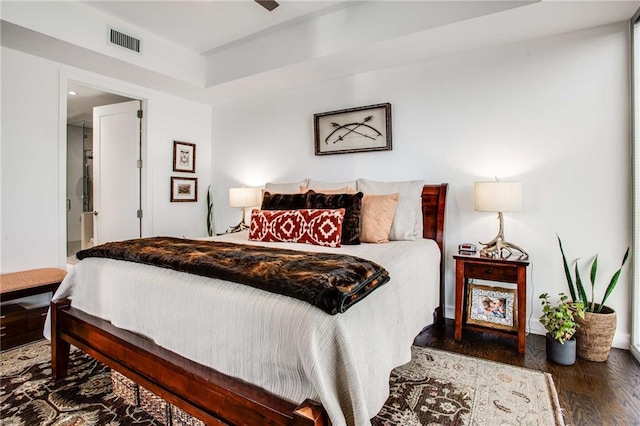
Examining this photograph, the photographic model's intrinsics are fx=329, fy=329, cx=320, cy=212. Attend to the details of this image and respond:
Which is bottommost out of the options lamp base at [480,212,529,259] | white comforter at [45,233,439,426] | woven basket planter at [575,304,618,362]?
woven basket planter at [575,304,618,362]

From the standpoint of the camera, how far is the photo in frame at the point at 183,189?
4254 mm

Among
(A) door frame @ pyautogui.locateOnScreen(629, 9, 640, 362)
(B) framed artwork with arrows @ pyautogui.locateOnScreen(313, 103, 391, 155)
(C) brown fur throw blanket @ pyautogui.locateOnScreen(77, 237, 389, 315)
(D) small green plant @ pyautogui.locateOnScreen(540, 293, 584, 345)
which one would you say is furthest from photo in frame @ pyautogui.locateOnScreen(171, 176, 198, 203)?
(A) door frame @ pyautogui.locateOnScreen(629, 9, 640, 362)

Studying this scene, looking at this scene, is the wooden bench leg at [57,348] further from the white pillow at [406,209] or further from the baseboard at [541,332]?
the baseboard at [541,332]

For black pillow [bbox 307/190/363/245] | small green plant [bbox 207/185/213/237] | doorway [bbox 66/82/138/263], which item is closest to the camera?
black pillow [bbox 307/190/363/245]

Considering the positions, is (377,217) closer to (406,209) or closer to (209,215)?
(406,209)

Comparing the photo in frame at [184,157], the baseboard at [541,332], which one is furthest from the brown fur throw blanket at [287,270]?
the photo in frame at [184,157]

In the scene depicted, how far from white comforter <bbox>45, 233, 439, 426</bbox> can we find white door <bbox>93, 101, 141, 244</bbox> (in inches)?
89.0

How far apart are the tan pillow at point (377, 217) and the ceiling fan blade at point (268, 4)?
1827 millimetres

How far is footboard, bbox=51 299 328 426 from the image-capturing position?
113 cm

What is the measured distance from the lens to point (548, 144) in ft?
8.56

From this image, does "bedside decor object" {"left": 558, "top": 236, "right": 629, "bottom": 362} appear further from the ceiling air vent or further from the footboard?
the ceiling air vent

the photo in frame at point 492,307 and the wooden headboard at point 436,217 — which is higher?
the wooden headboard at point 436,217

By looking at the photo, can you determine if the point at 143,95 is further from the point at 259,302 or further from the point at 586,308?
the point at 586,308

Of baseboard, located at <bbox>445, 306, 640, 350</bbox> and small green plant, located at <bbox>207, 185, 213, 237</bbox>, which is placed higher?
small green plant, located at <bbox>207, 185, 213, 237</bbox>
